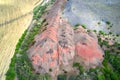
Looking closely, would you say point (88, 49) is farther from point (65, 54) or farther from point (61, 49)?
point (61, 49)

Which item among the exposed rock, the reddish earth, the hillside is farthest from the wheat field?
the exposed rock

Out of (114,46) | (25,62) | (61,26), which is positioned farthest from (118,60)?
(25,62)

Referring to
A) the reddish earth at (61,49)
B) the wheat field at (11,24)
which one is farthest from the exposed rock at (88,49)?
the wheat field at (11,24)

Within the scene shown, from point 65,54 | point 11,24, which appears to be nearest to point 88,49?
point 65,54

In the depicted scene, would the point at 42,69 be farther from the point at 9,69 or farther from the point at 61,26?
the point at 61,26

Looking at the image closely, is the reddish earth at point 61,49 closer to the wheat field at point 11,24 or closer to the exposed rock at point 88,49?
the exposed rock at point 88,49
